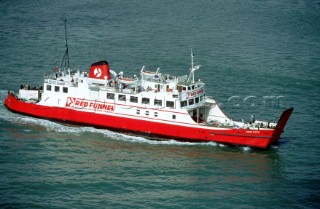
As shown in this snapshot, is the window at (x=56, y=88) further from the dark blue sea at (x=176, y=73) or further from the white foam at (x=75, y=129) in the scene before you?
the dark blue sea at (x=176, y=73)

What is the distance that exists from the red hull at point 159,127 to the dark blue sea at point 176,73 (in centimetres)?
78

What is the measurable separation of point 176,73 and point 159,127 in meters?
17.7

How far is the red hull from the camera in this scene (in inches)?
2103

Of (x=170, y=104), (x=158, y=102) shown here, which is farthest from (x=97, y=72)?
(x=170, y=104)

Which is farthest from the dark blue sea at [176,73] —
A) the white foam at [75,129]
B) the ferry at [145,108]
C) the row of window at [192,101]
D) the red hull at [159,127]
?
the row of window at [192,101]

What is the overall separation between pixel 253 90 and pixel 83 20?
124ft

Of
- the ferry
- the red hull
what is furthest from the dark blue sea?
the ferry

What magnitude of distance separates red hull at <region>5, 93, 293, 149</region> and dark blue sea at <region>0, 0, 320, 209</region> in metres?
0.78

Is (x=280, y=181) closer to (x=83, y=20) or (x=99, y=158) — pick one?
(x=99, y=158)

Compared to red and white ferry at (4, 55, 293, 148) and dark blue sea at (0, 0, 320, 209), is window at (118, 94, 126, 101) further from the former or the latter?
dark blue sea at (0, 0, 320, 209)

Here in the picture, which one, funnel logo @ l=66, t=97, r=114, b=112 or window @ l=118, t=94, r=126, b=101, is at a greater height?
window @ l=118, t=94, r=126, b=101

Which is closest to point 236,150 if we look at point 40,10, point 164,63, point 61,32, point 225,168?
point 225,168

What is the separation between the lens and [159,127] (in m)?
56.0

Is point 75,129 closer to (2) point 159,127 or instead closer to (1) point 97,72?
(1) point 97,72
